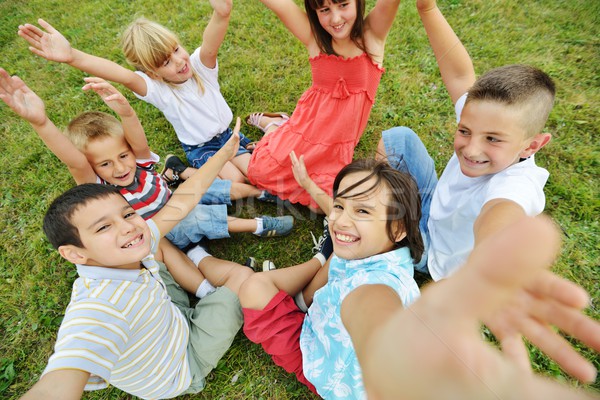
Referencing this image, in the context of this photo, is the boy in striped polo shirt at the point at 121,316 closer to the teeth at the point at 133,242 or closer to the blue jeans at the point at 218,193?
the teeth at the point at 133,242

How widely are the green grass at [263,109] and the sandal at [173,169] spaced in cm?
32

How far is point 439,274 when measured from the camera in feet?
6.89

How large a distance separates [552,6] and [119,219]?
535 centimetres

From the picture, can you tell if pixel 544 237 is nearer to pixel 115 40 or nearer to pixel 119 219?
pixel 119 219

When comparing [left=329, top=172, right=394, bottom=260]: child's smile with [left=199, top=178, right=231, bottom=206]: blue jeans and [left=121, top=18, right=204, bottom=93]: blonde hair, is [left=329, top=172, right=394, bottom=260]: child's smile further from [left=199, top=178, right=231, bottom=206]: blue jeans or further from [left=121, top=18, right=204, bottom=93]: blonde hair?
[left=121, top=18, right=204, bottom=93]: blonde hair

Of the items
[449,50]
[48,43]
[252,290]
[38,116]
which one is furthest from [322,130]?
[48,43]

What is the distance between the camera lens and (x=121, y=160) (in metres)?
2.37

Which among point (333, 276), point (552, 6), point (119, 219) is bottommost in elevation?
point (333, 276)

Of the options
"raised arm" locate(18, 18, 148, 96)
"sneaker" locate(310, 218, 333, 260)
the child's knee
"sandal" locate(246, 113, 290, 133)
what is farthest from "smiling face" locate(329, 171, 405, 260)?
"raised arm" locate(18, 18, 148, 96)

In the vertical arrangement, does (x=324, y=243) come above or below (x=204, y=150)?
below

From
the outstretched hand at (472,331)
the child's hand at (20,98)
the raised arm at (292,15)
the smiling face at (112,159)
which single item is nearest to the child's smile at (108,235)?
the smiling face at (112,159)

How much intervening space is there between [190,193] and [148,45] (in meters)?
1.30

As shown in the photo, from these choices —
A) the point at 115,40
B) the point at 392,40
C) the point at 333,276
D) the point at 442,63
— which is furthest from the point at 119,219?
the point at 115,40

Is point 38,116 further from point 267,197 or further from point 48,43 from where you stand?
point 267,197
